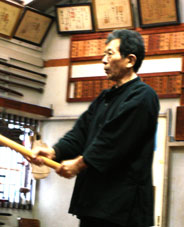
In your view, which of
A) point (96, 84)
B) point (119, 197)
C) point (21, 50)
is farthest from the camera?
point (21, 50)

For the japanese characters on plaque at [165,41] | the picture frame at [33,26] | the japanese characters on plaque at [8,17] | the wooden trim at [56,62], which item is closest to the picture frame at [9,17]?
the japanese characters on plaque at [8,17]

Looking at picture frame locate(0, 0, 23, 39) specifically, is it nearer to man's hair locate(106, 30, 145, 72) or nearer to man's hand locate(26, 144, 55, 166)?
man's hair locate(106, 30, 145, 72)

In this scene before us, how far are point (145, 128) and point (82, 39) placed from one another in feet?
17.0

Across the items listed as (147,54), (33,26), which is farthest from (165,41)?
(33,26)

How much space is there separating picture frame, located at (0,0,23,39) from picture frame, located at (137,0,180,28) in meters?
1.81

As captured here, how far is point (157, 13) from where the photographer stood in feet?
22.2

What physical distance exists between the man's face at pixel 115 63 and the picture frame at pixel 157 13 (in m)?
A: 4.18

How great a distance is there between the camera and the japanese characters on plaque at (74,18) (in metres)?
7.35

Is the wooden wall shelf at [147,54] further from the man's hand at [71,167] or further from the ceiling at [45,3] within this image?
the man's hand at [71,167]

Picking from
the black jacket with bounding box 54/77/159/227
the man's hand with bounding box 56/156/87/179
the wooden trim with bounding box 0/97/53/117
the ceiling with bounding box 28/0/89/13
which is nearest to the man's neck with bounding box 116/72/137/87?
the black jacket with bounding box 54/77/159/227

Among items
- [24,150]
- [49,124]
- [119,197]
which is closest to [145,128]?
[119,197]

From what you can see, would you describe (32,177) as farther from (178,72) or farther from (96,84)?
(178,72)

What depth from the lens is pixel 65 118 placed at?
7.42 metres

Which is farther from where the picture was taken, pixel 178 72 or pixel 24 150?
pixel 178 72
